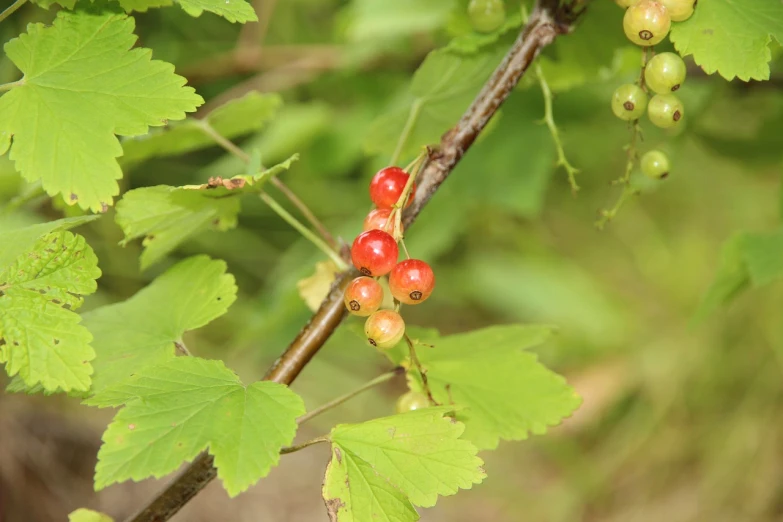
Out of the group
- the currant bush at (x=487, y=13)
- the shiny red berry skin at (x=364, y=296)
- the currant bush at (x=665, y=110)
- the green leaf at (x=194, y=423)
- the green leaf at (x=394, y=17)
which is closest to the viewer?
the green leaf at (x=194, y=423)

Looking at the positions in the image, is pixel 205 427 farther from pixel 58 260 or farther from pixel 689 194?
pixel 689 194

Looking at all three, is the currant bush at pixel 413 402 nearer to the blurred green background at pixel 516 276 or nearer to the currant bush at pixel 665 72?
the currant bush at pixel 665 72

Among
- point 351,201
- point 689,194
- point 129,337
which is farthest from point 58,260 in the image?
point 689,194

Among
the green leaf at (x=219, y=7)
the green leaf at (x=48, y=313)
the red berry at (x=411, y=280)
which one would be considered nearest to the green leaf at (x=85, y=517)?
the green leaf at (x=48, y=313)

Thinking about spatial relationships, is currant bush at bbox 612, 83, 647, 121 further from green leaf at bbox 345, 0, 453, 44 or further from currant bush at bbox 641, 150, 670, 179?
green leaf at bbox 345, 0, 453, 44

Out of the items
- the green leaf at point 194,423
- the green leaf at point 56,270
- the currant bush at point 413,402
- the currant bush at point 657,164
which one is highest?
the currant bush at point 657,164

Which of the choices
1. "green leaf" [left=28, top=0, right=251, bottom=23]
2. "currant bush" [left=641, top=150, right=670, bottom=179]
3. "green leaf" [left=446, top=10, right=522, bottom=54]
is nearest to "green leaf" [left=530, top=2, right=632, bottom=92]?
"green leaf" [left=446, top=10, right=522, bottom=54]

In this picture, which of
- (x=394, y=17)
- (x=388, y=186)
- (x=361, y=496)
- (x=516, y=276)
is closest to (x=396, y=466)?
(x=361, y=496)
